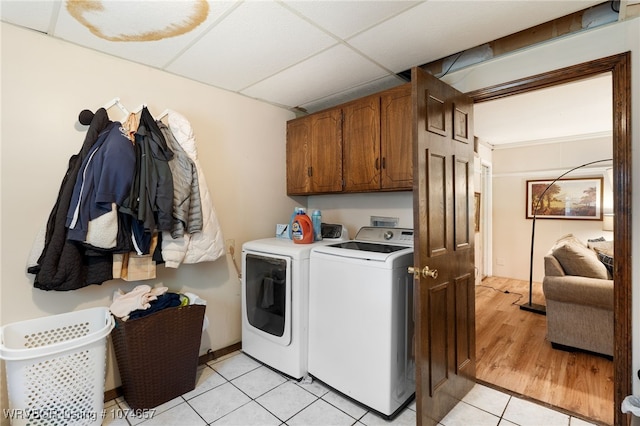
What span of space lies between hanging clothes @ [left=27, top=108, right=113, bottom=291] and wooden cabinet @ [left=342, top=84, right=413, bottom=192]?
1.72 metres

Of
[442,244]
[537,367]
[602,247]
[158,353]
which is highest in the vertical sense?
[442,244]

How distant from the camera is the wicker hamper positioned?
181 centimetres

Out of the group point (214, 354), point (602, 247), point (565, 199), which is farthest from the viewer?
point (565, 199)

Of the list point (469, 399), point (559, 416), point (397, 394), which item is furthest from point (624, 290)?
point (397, 394)

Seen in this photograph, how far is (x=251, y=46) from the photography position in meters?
1.86

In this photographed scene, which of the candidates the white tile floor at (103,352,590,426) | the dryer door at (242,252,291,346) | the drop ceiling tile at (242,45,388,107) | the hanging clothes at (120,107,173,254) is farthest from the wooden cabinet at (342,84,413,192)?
the white tile floor at (103,352,590,426)

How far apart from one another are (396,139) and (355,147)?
0.36 m

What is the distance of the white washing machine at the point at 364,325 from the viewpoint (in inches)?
68.7

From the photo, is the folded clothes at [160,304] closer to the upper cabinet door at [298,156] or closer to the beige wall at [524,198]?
the upper cabinet door at [298,156]

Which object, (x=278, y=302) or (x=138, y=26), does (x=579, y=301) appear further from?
(x=138, y=26)

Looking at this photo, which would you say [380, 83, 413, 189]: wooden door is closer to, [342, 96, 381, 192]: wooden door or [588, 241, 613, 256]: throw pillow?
[342, 96, 381, 192]: wooden door

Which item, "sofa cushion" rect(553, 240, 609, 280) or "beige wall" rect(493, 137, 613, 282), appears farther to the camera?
"beige wall" rect(493, 137, 613, 282)

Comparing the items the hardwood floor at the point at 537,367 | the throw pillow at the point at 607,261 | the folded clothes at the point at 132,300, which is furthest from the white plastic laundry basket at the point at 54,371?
the throw pillow at the point at 607,261

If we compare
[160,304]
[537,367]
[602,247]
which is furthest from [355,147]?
[602,247]
